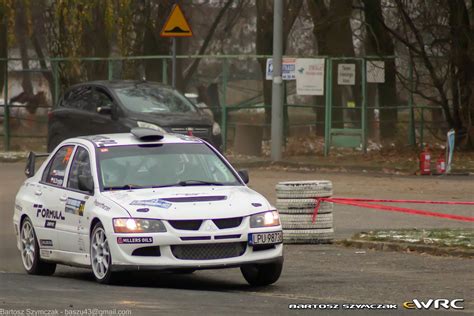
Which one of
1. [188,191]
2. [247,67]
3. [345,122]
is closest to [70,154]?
[188,191]

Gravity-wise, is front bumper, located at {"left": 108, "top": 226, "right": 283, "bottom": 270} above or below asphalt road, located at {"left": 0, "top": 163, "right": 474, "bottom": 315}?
above

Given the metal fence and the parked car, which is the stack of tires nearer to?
the parked car

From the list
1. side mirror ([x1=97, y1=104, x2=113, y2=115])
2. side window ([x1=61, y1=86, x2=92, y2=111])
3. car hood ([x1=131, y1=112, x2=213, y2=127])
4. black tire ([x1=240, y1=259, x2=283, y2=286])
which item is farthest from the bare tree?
black tire ([x1=240, y1=259, x2=283, y2=286])

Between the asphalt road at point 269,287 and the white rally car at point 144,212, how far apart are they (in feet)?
0.90

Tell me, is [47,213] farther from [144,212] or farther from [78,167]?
[144,212]

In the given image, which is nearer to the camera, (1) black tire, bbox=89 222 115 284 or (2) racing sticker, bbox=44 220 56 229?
(1) black tire, bbox=89 222 115 284

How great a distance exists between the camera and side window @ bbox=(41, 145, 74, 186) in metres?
12.5

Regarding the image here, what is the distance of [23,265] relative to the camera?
1323cm

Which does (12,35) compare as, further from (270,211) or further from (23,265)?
(270,211)

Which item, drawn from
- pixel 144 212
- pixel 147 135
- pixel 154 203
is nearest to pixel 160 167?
pixel 147 135

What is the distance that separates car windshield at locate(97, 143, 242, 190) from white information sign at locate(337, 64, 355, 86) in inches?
666

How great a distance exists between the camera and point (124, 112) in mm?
22781

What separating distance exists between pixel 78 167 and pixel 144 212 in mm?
1653

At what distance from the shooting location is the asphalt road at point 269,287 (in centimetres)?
962
